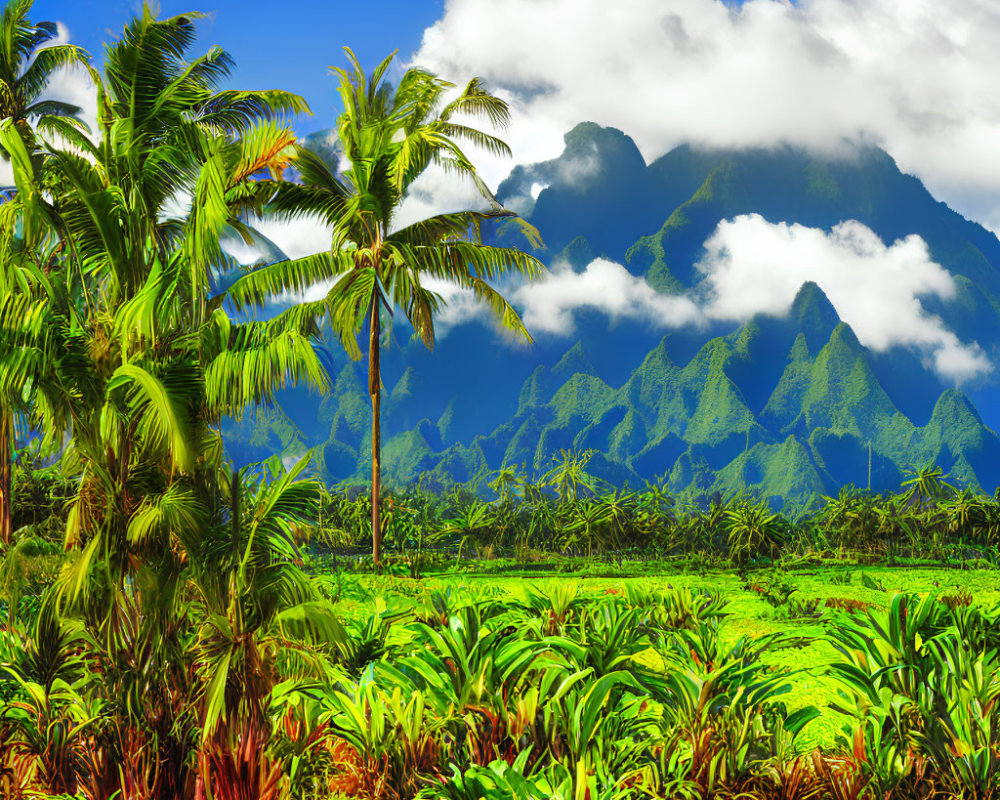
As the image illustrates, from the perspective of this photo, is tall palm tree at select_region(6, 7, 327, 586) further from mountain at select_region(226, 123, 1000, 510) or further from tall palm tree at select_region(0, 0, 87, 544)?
mountain at select_region(226, 123, 1000, 510)

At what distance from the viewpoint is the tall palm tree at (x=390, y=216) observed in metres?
10.7

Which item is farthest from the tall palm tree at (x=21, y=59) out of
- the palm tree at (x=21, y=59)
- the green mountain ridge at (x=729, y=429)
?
the green mountain ridge at (x=729, y=429)

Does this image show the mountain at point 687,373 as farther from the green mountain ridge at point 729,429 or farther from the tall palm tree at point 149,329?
the tall palm tree at point 149,329

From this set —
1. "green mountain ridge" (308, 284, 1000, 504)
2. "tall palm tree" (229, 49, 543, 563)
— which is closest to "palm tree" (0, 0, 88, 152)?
"tall palm tree" (229, 49, 543, 563)

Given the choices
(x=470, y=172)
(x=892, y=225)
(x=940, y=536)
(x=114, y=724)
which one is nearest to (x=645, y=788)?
(x=114, y=724)

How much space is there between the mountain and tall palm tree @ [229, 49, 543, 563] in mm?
46706

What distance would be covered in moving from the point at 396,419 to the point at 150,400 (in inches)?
2735

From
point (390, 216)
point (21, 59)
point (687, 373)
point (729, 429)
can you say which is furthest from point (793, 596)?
point (687, 373)

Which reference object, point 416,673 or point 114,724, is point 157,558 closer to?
point 114,724

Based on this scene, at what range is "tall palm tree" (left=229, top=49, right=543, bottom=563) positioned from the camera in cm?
1071

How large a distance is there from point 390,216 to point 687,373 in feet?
191

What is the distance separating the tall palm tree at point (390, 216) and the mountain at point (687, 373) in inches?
1839

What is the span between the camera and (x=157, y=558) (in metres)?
4.27

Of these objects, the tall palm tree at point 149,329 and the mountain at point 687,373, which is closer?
the tall palm tree at point 149,329
